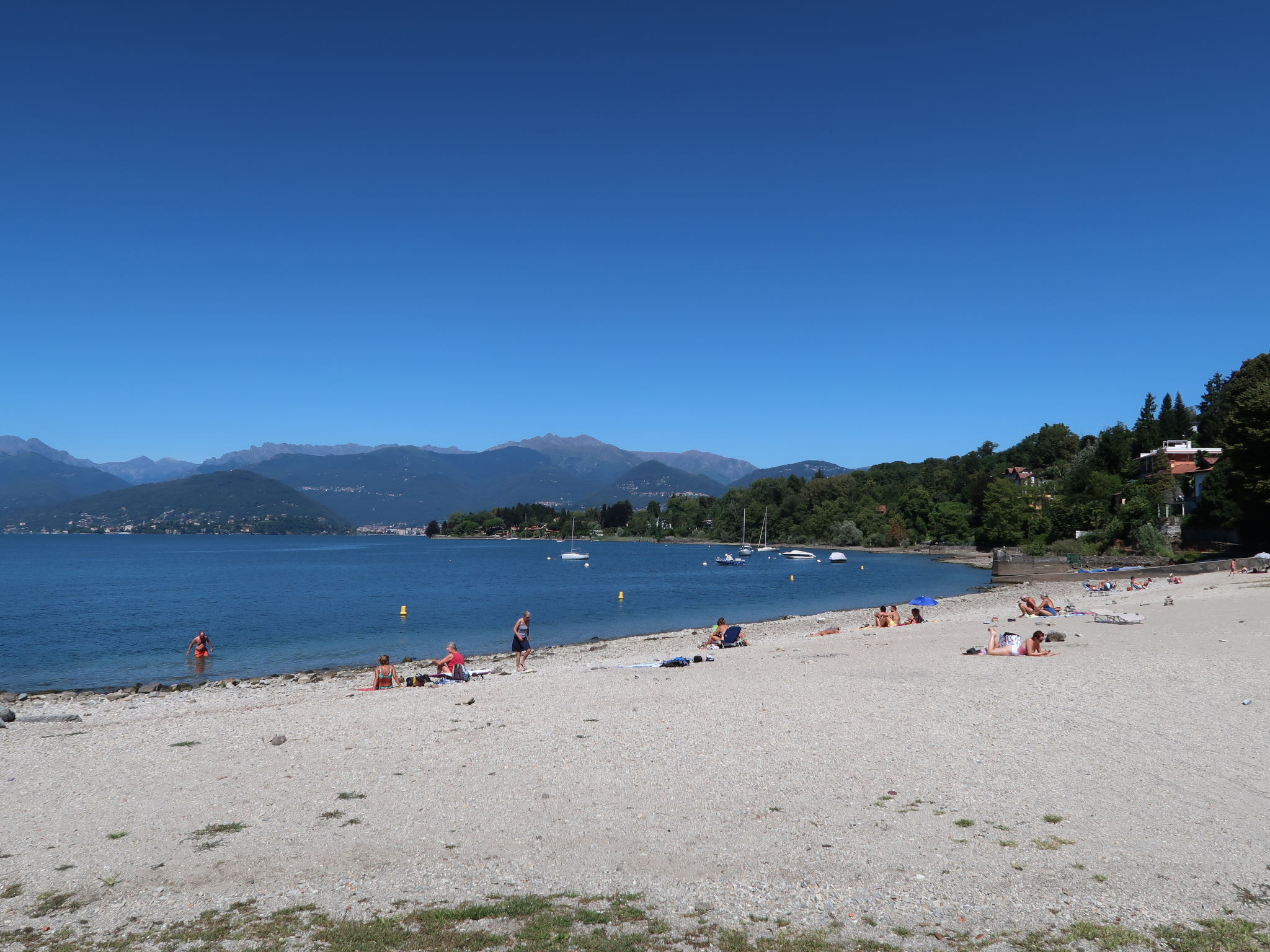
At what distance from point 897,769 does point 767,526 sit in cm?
17525

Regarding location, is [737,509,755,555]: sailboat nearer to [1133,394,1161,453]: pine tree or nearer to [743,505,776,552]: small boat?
[743,505,776,552]: small boat

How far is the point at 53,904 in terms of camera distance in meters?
7.53

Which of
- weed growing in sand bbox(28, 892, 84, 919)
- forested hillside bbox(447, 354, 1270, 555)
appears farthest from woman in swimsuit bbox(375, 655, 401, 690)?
forested hillside bbox(447, 354, 1270, 555)

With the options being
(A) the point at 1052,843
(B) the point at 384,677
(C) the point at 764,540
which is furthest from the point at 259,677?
(C) the point at 764,540

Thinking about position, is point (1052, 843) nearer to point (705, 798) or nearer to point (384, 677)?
point (705, 798)

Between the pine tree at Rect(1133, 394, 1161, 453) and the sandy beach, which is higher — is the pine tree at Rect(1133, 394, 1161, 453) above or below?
above

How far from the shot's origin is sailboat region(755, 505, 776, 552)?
159 m

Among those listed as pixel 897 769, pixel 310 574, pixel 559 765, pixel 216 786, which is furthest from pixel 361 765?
pixel 310 574

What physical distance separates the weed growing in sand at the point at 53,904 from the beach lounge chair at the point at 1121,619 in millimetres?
29497

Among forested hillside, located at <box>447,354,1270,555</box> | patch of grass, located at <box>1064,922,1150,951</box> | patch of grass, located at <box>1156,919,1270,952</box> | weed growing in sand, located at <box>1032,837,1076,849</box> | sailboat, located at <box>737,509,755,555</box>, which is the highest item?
forested hillside, located at <box>447,354,1270,555</box>

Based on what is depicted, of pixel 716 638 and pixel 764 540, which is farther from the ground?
pixel 716 638

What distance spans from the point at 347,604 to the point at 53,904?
49780 millimetres

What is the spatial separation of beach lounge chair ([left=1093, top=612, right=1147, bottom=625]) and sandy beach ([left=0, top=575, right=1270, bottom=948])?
7.10m

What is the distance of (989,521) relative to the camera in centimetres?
11956
